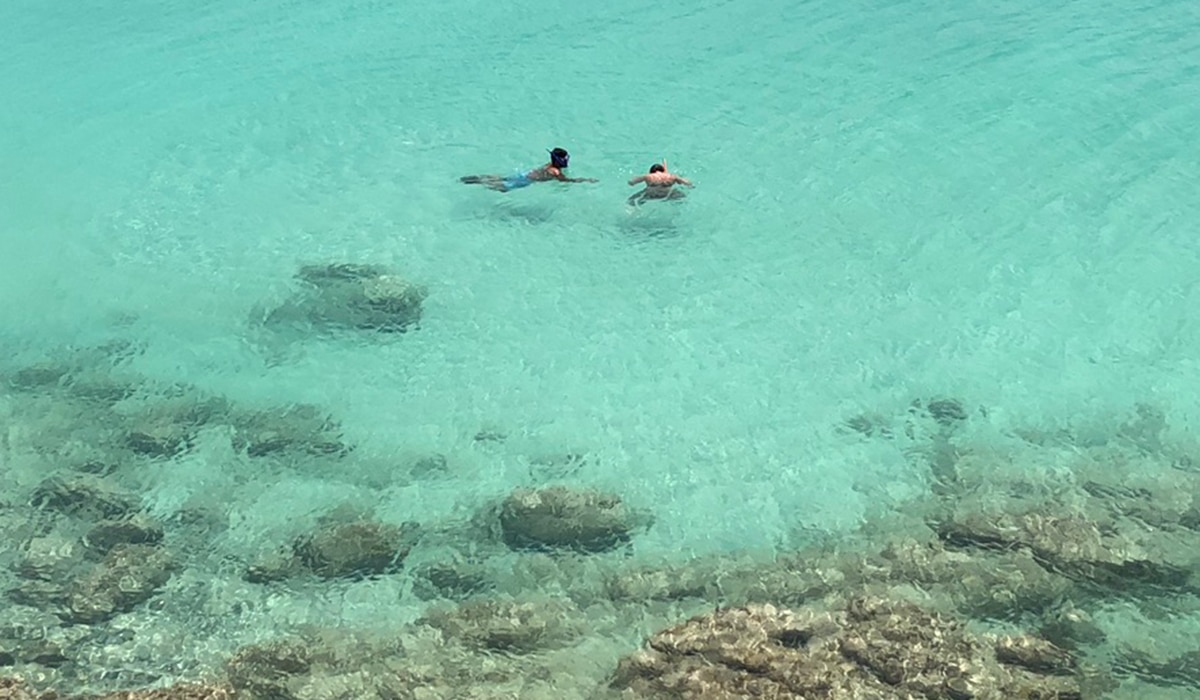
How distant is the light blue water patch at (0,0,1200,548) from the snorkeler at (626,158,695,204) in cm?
26

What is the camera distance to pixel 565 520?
9.47 m

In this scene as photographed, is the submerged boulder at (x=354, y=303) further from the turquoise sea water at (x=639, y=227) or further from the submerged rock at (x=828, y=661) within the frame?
the submerged rock at (x=828, y=661)

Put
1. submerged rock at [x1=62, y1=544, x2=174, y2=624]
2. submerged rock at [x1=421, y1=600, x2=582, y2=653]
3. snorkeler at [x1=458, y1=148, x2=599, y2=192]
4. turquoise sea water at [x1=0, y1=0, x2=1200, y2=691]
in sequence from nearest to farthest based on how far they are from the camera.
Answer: submerged rock at [x1=421, y1=600, x2=582, y2=653]
submerged rock at [x1=62, y1=544, x2=174, y2=624]
turquoise sea water at [x1=0, y1=0, x2=1200, y2=691]
snorkeler at [x1=458, y1=148, x2=599, y2=192]

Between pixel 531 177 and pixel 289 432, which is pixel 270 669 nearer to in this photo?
pixel 289 432

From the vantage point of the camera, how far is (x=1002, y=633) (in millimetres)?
8172

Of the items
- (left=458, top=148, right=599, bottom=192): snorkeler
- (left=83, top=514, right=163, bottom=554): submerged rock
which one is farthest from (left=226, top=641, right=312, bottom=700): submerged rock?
(left=458, top=148, right=599, bottom=192): snorkeler

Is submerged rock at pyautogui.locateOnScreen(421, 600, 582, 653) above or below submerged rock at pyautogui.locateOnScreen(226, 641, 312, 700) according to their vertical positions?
below

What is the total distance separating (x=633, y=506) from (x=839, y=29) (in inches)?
467

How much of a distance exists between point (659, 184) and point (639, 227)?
60 centimetres

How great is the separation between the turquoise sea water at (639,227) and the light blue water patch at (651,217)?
5 centimetres

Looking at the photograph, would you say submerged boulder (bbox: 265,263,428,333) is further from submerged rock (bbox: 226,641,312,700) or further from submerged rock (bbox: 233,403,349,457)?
submerged rock (bbox: 226,641,312,700)

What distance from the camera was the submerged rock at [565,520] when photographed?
368 inches

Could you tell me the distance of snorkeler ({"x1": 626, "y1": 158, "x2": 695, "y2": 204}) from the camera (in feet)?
44.5

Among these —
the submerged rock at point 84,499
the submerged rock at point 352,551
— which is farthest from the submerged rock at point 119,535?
the submerged rock at point 352,551
